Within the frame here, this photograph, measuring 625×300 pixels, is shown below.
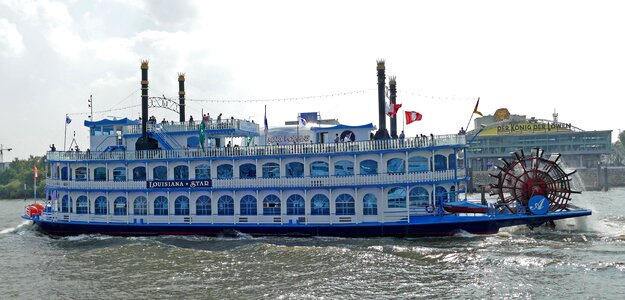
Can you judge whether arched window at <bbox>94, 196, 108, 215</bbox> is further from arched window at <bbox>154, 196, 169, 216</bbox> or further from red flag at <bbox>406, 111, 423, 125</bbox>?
red flag at <bbox>406, 111, 423, 125</bbox>

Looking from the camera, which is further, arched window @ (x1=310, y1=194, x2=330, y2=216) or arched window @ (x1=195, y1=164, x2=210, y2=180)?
arched window @ (x1=195, y1=164, x2=210, y2=180)

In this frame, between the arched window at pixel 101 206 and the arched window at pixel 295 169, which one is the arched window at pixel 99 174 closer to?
the arched window at pixel 101 206

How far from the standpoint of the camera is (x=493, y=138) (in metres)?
79.2

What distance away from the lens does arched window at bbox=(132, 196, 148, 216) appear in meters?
31.0

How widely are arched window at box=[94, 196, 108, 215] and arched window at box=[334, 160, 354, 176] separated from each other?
14.0 m

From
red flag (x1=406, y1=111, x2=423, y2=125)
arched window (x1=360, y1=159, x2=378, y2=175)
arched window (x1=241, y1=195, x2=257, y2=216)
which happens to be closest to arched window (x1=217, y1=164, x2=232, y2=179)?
arched window (x1=241, y1=195, x2=257, y2=216)

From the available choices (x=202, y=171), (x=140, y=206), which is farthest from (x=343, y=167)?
(x=140, y=206)

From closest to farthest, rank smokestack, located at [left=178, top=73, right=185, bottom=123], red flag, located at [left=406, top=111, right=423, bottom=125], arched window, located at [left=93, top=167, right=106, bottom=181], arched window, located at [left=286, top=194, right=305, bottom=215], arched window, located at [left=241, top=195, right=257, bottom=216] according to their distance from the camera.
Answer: arched window, located at [left=286, top=194, right=305, bottom=215]
red flag, located at [left=406, top=111, right=423, bottom=125]
arched window, located at [left=241, top=195, right=257, bottom=216]
arched window, located at [left=93, top=167, right=106, bottom=181]
smokestack, located at [left=178, top=73, right=185, bottom=123]

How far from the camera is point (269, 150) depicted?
2873 centimetres

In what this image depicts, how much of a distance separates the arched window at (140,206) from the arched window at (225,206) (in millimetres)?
4595

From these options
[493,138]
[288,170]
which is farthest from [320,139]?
[493,138]

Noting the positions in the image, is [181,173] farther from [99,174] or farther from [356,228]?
[356,228]

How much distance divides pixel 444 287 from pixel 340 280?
12.0 ft

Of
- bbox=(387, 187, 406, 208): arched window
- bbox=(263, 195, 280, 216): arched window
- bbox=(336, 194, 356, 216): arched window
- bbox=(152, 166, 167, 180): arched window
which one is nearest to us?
bbox=(387, 187, 406, 208): arched window
